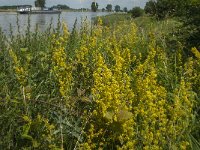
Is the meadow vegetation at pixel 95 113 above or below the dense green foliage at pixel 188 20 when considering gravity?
below

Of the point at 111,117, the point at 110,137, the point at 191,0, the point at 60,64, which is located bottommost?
the point at 110,137

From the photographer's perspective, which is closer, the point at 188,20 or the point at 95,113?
the point at 95,113

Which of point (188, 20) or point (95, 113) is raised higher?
point (188, 20)

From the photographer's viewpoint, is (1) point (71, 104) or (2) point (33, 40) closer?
(1) point (71, 104)

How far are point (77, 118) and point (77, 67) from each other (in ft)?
2.94

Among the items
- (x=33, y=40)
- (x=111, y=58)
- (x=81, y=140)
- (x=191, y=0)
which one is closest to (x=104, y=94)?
(x=81, y=140)

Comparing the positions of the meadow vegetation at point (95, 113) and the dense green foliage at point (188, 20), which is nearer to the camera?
the meadow vegetation at point (95, 113)

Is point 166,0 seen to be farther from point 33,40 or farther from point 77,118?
point 77,118

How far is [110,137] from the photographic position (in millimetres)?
2582

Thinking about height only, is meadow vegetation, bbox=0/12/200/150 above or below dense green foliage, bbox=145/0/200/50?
below

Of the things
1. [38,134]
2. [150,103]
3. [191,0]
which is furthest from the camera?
[191,0]

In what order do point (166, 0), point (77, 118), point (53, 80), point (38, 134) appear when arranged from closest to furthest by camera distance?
1. point (38, 134)
2. point (77, 118)
3. point (53, 80)
4. point (166, 0)

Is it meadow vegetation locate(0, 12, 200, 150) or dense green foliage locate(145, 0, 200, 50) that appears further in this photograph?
dense green foliage locate(145, 0, 200, 50)

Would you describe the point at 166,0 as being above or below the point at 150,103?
above
